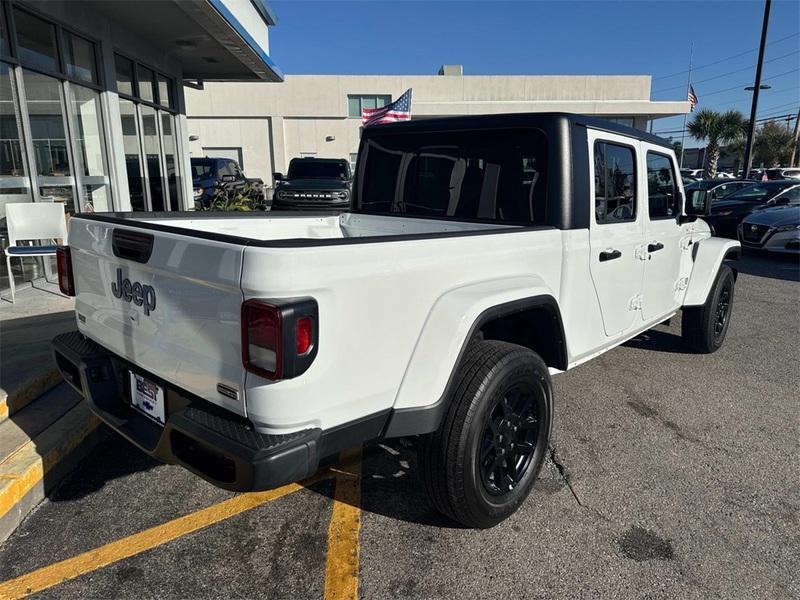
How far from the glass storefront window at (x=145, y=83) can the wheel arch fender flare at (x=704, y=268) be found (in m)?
9.34

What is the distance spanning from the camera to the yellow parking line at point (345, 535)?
2.29 meters

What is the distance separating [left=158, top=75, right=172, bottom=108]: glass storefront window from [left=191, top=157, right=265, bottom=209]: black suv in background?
2799 mm

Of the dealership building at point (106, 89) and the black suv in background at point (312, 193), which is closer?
the dealership building at point (106, 89)

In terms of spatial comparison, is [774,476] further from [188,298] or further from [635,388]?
[188,298]

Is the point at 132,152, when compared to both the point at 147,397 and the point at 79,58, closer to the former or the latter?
the point at 79,58

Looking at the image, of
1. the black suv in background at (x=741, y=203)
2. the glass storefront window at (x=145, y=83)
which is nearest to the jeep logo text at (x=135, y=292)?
the glass storefront window at (x=145, y=83)

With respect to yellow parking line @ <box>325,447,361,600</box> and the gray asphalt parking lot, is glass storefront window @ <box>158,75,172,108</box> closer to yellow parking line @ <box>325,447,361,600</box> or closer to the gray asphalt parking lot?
the gray asphalt parking lot

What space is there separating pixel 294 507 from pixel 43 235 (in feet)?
16.9

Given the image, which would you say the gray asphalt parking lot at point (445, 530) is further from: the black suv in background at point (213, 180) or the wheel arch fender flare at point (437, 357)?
the black suv in background at point (213, 180)

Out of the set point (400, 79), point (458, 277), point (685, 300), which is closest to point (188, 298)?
point (458, 277)

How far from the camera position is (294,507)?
285cm

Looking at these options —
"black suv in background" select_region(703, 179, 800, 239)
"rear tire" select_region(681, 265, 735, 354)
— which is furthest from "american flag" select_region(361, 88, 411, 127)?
"rear tire" select_region(681, 265, 735, 354)

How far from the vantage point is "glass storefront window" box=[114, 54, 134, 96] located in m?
8.90

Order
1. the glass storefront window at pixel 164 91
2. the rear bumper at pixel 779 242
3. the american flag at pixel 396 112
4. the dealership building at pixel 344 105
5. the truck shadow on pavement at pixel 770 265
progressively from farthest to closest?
the dealership building at pixel 344 105
the american flag at pixel 396 112
the rear bumper at pixel 779 242
the glass storefront window at pixel 164 91
the truck shadow on pavement at pixel 770 265
